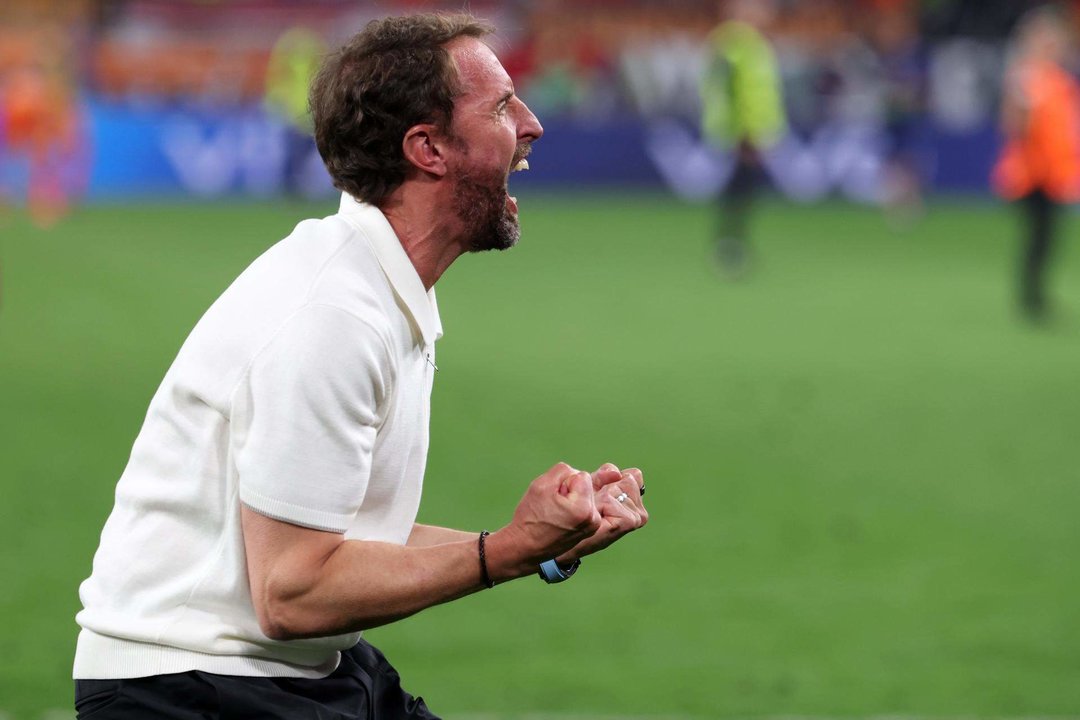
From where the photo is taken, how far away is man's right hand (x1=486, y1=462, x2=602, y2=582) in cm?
291

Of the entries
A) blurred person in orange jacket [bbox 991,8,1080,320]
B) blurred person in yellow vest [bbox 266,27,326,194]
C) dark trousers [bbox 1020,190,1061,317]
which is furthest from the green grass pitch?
blurred person in yellow vest [bbox 266,27,326,194]

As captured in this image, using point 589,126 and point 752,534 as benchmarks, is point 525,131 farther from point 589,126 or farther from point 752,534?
point 589,126

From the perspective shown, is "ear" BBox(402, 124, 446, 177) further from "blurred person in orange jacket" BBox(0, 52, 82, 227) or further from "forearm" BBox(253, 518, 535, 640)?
"blurred person in orange jacket" BBox(0, 52, 82, 227)

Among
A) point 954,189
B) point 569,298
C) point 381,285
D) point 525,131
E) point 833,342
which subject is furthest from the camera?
point 954,189

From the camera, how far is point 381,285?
318cm

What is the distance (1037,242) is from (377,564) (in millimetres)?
13372

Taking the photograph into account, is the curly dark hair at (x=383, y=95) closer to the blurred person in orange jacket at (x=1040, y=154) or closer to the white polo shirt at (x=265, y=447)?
the white polo shirt at (x=265, y=447)

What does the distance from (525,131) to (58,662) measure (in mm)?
3780

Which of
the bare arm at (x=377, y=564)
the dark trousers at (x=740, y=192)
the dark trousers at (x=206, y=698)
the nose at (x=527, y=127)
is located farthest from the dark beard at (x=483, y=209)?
the dark trousers at (x=740, y=192)

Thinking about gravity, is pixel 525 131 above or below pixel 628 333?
below

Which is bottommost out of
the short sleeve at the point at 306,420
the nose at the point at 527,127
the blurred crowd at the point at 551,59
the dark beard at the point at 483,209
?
the short sleeve at the point at 306,420

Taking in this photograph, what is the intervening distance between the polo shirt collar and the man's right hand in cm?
48

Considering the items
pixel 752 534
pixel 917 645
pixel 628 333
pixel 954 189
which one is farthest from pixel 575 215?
pixel 917 645

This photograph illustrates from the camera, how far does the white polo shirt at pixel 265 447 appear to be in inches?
116
